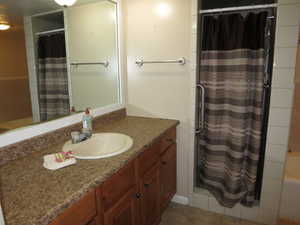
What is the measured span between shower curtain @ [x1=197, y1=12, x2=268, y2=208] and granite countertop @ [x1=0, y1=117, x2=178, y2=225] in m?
0.90

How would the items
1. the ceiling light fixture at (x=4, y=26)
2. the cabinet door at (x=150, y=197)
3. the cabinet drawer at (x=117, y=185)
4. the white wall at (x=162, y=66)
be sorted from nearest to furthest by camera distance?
the cabinet drawer at (x=117, y=185)
the ceiling light fixture at (x=4, y=26)
the cabinet door at (x=150, y=197)
the white wall at (x=162, y=66)

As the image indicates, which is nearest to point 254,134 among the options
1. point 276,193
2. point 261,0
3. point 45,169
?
point 276,193

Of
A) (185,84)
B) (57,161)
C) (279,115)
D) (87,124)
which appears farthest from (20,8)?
(279,115)

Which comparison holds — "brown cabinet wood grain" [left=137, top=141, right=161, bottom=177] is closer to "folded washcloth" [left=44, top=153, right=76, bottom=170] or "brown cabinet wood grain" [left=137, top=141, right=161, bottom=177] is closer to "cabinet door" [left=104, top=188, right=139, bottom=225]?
"cabinet door" [left=104, top=188, right=139, bottom=225]

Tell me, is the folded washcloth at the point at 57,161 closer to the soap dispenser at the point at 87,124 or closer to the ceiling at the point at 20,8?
the soap dispenser at the point at 87,124

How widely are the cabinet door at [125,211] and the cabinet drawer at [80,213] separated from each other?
0.45 ft

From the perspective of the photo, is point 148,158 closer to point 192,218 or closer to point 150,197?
point 150,197

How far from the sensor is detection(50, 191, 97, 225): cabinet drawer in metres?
0.91

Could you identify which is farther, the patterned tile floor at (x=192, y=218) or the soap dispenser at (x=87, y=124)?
the patterned tile floor at (x=192, y=218)

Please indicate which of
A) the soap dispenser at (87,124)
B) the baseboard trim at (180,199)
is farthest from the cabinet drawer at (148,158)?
the baseboard trim at (180,199)

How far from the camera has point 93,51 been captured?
2051 millimetres

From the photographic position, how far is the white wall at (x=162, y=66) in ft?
6.56

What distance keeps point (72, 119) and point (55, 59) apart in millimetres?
480

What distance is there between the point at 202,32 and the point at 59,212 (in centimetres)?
178
